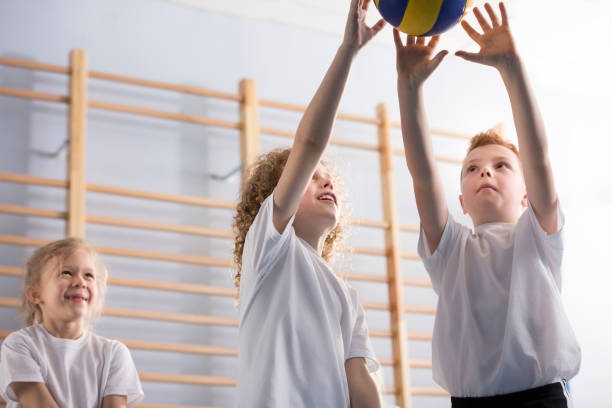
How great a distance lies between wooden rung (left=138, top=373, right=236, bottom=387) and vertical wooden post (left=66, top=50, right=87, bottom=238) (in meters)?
0.57

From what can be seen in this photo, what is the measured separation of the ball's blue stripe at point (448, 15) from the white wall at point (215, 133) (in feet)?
5.53

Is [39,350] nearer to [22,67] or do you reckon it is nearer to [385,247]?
[22,67]

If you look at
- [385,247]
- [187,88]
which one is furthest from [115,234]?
[385,247]

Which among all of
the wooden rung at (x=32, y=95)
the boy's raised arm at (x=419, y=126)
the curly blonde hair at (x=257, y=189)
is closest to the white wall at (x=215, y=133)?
the wooden rung at (x=32, y=95)

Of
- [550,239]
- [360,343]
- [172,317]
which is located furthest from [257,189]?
[172,317]

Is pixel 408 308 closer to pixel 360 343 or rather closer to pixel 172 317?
pixel 172 317

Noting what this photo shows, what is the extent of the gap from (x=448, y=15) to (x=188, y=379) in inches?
68.0

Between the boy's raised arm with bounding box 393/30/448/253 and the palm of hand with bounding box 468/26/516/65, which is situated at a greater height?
the palm of hand with bounding box 468/26/516/65

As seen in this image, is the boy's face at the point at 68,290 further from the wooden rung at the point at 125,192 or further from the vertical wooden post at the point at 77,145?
the wooden rung at the point at 125,192

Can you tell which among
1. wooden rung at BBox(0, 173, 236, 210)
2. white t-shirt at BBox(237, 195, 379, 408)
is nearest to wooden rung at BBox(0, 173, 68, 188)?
wooden rung at BBox(0, 173, 236, 210)

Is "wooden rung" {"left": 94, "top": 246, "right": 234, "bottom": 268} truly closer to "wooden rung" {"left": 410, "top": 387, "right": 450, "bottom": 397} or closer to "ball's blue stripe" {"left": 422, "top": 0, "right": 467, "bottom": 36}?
"wooden rung" {"left": 410, "top": 387, "right": 450, "bottom": 397}

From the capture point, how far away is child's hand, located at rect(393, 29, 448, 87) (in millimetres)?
1465

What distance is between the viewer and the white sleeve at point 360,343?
57.1 inches

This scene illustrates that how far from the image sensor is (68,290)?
1970 mm
